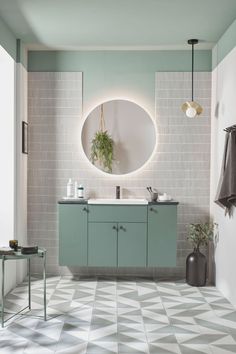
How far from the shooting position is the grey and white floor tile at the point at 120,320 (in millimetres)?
3488

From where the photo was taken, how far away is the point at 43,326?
12.7 ft

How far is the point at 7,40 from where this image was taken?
490 centimetres

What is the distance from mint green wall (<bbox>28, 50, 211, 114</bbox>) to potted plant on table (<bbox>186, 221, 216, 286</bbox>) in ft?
5.02

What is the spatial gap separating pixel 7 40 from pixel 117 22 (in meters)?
1.18

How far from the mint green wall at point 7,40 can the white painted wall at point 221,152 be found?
7.53 feet

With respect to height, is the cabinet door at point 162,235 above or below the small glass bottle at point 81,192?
below

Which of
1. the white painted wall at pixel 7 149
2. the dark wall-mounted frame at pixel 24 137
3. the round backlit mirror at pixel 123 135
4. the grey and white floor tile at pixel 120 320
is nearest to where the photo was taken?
the grey and white floor tile at pixel 120 320

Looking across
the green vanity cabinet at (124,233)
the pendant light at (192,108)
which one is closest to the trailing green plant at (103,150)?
the green vanity cabinet at (124,233)

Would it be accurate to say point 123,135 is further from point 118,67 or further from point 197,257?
point 197,257

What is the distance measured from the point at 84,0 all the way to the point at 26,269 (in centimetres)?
326

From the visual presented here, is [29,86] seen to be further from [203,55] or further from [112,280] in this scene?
[112,280]

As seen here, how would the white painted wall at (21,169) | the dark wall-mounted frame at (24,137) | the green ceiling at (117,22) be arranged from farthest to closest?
the dark wall-mounted frame at (24,137), the white painted wall at (21,169), the green ceiling at (117,22)

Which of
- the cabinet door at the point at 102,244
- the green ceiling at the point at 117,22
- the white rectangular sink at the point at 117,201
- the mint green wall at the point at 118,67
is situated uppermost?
the green ceiling at the point at 117,22

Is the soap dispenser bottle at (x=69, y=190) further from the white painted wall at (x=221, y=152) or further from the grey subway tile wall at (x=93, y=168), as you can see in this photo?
the white painted wall at (x=221, y=152)
